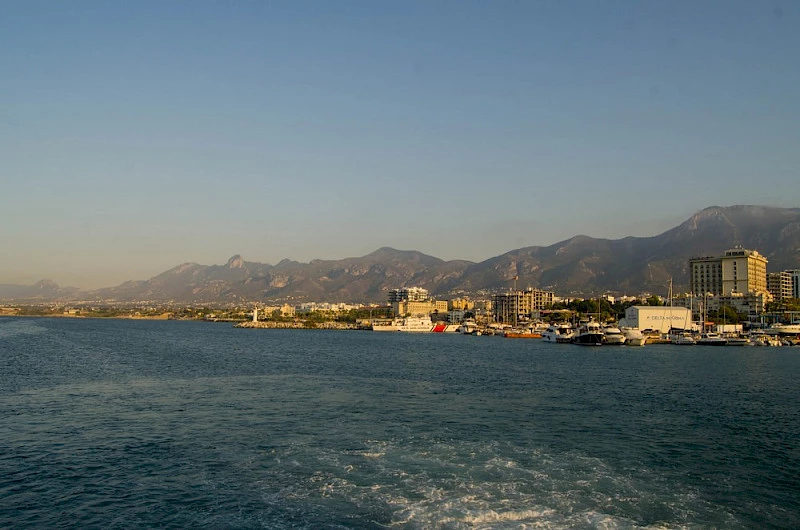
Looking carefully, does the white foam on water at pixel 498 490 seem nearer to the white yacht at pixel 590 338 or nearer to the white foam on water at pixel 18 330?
the white yacht at pixel 590 338

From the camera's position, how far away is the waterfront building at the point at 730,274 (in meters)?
144

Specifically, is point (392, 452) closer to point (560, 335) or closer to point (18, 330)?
point (560, 335)

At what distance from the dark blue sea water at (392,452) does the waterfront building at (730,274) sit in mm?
120243

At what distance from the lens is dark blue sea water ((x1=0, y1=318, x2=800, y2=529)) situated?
44.9 feet

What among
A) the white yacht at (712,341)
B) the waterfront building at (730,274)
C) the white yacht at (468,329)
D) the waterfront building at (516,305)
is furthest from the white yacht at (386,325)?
the waterfront building at (730,274)

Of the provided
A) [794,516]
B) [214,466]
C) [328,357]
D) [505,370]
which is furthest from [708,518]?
[328,357]

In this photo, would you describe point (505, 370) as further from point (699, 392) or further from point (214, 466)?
point (214, 466)

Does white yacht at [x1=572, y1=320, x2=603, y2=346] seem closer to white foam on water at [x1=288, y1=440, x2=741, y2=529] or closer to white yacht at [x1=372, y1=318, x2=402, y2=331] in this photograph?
white yacht at [x1=372, y1=318, x2=402, y2=331]

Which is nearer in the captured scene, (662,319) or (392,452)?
(392,452)

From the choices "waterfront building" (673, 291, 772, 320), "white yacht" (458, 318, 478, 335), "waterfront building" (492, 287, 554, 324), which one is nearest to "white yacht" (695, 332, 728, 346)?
"waterfront building" (673, 291, 772, 320)

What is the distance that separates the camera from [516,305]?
161000mm

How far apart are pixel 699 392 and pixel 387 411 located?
706 inches

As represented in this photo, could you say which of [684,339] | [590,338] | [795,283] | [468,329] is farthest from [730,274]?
[590,338]

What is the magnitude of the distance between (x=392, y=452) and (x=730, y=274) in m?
149
